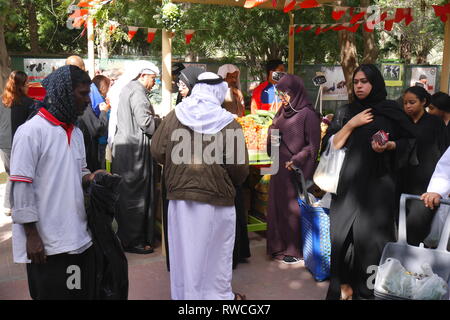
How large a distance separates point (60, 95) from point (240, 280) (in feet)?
8.81

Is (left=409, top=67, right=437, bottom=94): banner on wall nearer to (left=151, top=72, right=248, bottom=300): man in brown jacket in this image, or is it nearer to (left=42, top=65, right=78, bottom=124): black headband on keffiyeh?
(left=151, top=72, right=248, bottom=300): man in brown jacket

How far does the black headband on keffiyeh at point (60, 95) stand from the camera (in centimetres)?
257

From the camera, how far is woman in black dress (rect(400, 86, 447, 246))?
431cm

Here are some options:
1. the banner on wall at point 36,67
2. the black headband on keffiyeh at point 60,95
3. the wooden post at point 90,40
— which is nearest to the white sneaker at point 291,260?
the black headband on keffiyeh at point 60,95

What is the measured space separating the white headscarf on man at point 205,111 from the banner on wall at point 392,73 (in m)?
12.2

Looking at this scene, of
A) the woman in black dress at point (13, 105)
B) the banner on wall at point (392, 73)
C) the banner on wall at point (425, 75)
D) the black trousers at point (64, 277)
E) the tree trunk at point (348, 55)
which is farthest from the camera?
the banner on wall at point (392, 73)

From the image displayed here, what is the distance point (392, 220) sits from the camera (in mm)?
3711

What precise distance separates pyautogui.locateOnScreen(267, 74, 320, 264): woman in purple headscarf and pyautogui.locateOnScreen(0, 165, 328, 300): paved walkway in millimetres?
215

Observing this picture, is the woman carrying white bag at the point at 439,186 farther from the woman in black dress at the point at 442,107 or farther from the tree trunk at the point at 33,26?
the tree trunk at the point at 33,26

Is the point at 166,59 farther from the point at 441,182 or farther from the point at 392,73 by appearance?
the point at 392,73

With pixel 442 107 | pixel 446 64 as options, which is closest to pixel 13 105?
pixel 442 107

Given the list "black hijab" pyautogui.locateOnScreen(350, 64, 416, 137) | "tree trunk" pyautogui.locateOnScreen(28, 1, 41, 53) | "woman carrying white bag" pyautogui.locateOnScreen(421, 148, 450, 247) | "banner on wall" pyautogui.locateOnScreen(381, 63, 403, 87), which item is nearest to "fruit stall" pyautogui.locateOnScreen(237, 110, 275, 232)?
"black hijab" pyautogui.locateOnScreen(350, 64, 416, 137)

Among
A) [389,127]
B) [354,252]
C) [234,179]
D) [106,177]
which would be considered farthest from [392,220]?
[106,177]

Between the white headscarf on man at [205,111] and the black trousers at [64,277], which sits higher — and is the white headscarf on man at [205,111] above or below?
above
